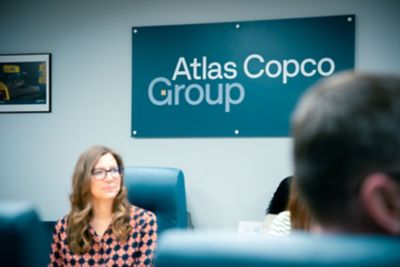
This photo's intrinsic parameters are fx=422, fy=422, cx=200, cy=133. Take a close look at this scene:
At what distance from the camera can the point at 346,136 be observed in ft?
1.54

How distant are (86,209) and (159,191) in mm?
413

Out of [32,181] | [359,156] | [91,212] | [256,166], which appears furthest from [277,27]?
[359,156]

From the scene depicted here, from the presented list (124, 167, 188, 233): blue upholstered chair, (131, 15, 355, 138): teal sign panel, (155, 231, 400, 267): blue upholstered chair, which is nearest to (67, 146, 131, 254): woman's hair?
(124, 167, 188, 233): blue upholstered chair

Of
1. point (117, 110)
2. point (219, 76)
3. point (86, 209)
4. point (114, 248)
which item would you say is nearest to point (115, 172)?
point (86, 209)

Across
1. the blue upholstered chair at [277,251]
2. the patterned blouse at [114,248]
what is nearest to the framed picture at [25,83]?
the patterned blouse at [114,248]

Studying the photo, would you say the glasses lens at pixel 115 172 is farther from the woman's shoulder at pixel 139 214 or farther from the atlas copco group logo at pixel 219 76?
the atlas copco group logo at pixel 219 76

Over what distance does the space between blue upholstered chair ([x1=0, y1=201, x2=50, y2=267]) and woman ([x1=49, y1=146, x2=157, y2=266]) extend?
1.27 meters

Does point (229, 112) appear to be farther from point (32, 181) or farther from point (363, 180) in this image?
point (363, 180)

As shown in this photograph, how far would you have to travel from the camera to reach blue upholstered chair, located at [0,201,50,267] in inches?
24.3

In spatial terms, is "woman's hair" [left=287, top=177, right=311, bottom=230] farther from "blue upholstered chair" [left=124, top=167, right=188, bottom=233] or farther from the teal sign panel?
the teal sign panel

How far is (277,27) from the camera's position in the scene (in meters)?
2.79

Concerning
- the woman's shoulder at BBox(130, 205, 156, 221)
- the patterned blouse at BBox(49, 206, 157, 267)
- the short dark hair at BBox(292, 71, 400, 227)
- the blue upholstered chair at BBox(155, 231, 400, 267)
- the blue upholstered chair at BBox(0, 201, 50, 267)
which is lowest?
the patterned blouse at BBox(49, 206, 157, 267)

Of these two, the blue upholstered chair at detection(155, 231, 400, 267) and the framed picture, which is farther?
the framed picture

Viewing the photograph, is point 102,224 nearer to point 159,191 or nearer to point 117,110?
point 159,191
